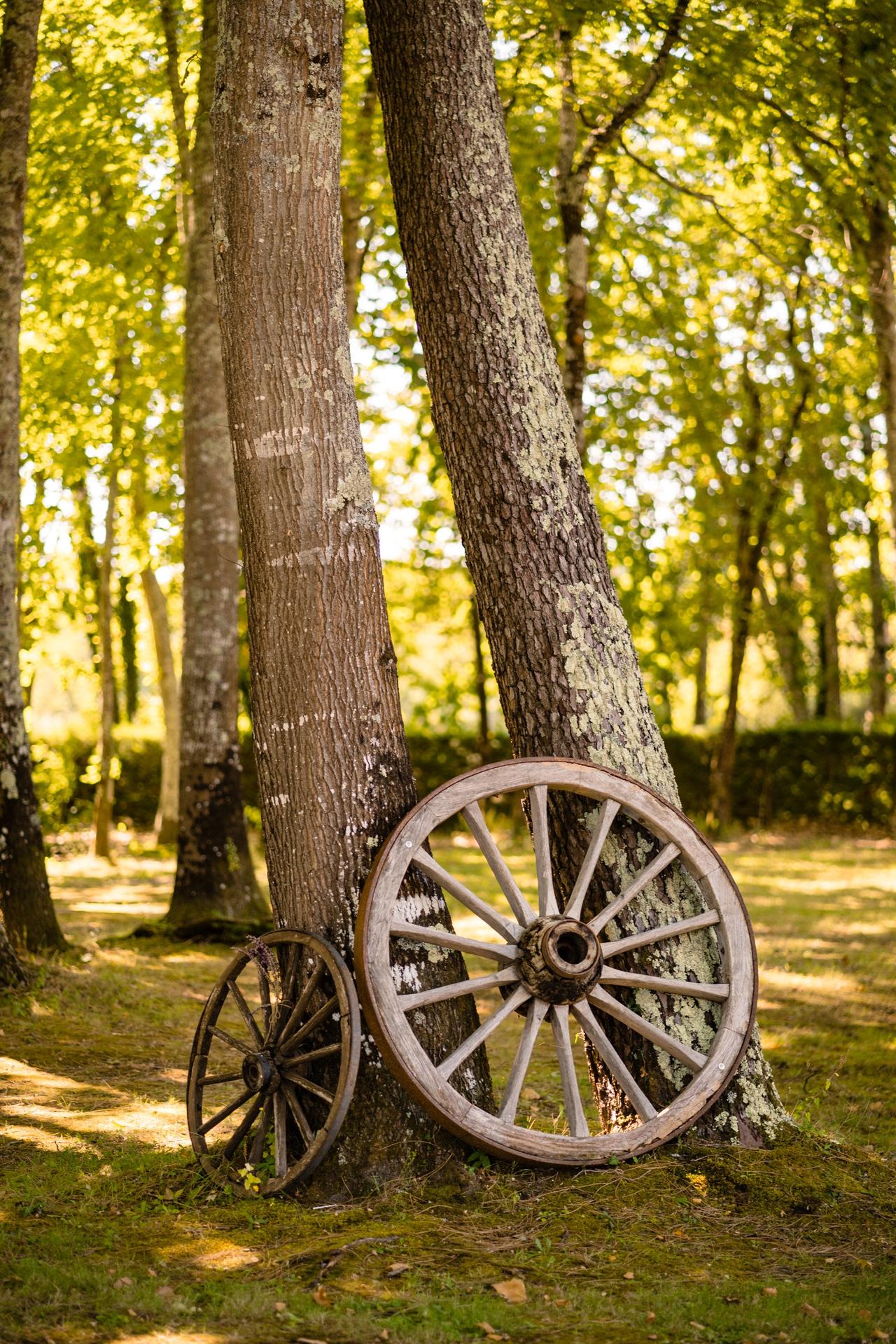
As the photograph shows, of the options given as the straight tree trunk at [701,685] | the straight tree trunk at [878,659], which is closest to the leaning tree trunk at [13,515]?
the straight tree trunk at [878,659]

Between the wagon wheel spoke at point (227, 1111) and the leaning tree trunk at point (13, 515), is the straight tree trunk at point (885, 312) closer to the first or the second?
the leaning tree trunk at point (13, 515)

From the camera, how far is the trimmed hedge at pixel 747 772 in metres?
19.0

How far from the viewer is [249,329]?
14.0 ft

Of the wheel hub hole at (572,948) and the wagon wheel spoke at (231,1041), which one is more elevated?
the wheel hub hole at (572,948)

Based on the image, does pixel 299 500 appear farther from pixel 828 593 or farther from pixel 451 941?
pixel 828 593

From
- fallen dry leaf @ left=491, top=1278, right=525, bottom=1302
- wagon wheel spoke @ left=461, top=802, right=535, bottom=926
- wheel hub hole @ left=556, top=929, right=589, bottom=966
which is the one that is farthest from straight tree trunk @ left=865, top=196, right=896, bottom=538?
fallen dry leaf @ left=491, top=1278, right=525, bottom=1302

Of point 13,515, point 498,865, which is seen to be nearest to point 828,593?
point 13,515

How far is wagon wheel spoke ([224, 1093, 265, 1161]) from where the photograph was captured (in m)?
4.04

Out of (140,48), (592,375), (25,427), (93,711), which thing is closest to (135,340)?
(25,427)

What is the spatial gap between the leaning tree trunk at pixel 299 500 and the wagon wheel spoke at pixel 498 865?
0.27m

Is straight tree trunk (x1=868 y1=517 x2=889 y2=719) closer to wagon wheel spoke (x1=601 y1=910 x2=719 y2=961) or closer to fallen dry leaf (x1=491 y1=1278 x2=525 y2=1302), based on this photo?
wagon wheel spoke (x1=601 y1=910 x2=719 y2=961)

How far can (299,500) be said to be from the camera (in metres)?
4.23

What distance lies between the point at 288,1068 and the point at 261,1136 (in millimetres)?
292

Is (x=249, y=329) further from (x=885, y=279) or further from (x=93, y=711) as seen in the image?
(x=93, y=711)
